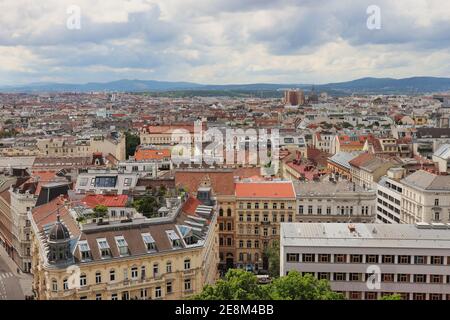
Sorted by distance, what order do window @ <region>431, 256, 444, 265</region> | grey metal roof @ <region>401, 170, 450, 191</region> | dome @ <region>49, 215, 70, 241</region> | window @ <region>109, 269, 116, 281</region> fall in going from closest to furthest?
1. dome @ <region>49, 215, 70, 241</region>
2. window @ <region>109, 269, 116, 281</region>
3. window @ <region>431, 256, 444, 265</region>
4. grey metal roof @ <region>401, 170, 450, 191</region>

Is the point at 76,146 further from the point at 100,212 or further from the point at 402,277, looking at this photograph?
the point at 402,277

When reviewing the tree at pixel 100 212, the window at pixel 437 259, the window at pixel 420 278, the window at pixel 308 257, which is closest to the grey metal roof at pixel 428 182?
the window at pixel 437 259

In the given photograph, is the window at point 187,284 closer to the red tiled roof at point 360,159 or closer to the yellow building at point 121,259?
the yellow building at point 121,259

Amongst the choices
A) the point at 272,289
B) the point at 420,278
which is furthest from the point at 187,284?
the point at 420,278

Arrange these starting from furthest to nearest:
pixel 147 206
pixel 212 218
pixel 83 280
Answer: pixel 212 218 < pixel 147 206 < pixel 83 280

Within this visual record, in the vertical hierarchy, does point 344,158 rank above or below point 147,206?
below

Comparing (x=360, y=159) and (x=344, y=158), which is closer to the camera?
(x=360, y=159)

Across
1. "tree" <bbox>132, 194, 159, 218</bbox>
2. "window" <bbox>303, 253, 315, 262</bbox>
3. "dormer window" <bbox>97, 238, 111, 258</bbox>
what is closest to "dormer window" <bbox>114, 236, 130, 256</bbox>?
"dormer window" <bbox>97, 238, 111, 258</bbox>

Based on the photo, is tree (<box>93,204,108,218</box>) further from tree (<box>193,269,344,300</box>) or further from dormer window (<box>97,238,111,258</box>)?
tree (<box>193,269,344,300</box>)
